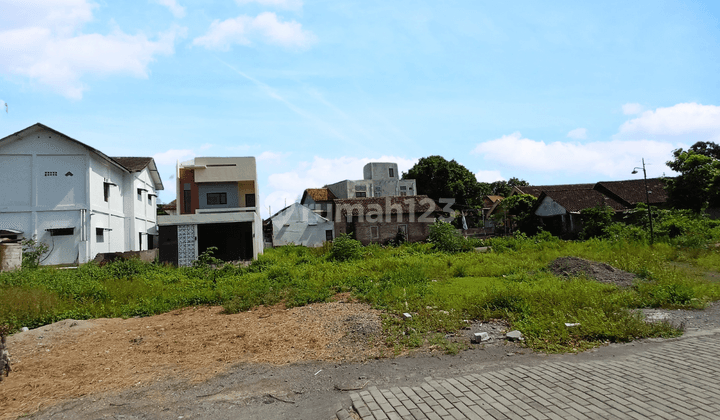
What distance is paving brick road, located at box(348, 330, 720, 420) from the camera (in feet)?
12.9

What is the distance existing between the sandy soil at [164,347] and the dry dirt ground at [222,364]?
2 centimetres

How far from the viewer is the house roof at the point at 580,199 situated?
32.7 meters

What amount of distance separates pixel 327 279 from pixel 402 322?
578 cm

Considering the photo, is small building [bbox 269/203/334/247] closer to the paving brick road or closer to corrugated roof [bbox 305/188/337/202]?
corrugated roof [bbox 305/188/337/202]

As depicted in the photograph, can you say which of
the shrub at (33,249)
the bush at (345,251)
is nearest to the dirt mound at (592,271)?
the bush at (345,251)

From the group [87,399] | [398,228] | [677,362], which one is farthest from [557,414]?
[398,228]

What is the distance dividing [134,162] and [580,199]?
33.6 m

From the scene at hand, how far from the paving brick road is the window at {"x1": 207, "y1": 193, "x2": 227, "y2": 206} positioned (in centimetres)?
2461

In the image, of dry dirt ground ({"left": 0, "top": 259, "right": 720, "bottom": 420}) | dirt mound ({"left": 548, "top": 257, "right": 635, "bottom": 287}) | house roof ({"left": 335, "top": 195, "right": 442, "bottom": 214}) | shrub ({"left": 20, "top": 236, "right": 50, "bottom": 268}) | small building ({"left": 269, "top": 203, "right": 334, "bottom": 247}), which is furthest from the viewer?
small building ({"left": 269, "top": 203, "right": 334, "bottom": 247})

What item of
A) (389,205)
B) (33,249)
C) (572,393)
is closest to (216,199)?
(33,249)

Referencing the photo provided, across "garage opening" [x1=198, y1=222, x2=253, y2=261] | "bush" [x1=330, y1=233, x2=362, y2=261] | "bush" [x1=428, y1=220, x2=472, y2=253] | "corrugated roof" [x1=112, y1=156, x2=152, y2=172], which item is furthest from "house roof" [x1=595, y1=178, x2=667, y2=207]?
"corrugated roof" [x1=112, y1=156, x2=152, y2=172]

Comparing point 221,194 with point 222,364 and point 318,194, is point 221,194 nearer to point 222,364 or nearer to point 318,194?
point 318,194

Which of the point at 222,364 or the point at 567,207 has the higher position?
the point at 567,207

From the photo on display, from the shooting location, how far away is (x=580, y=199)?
3334 centimetres
